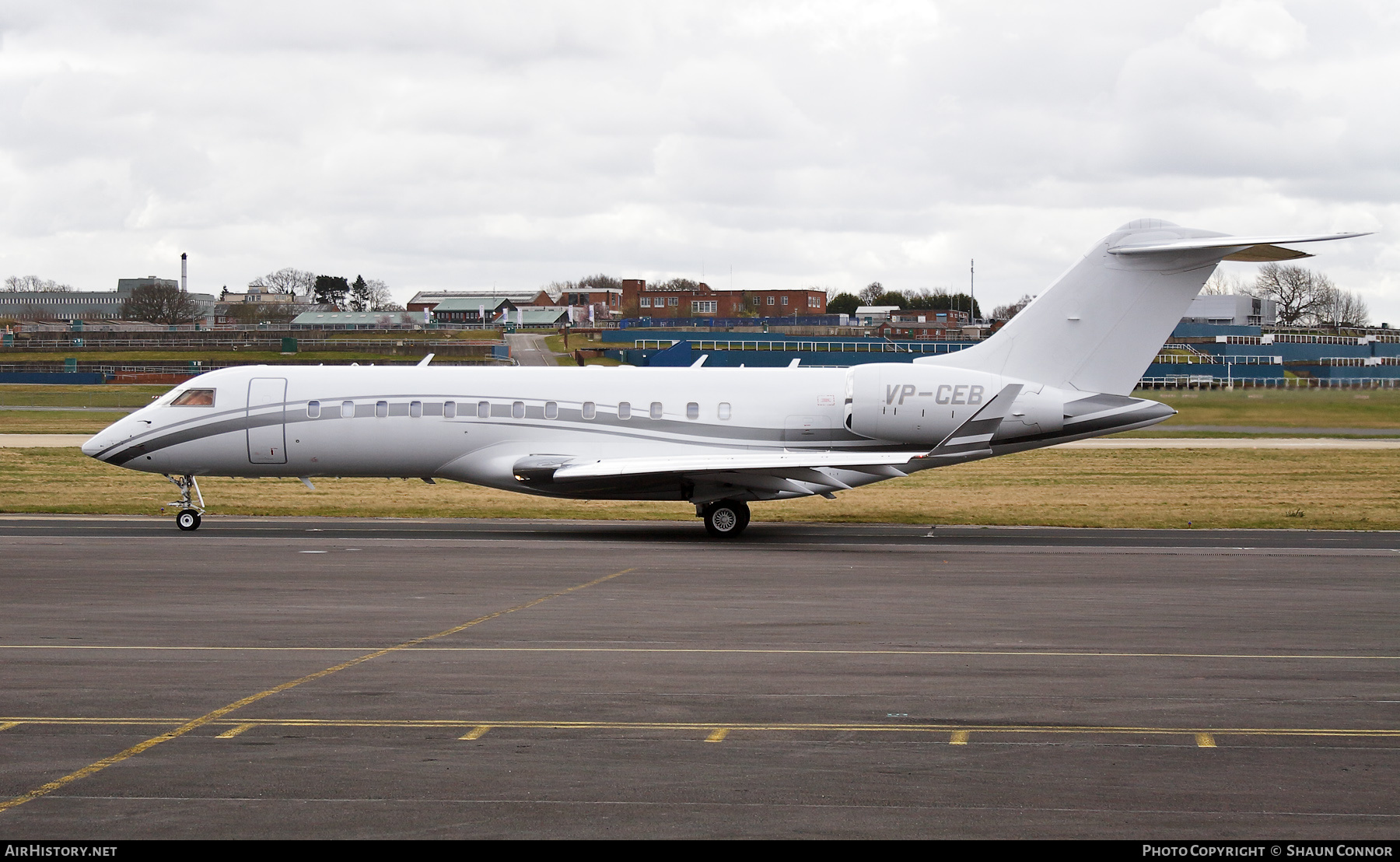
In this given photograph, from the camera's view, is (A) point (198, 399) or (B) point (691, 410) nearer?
(B) point (691, 410)

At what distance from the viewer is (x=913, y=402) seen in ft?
90.7

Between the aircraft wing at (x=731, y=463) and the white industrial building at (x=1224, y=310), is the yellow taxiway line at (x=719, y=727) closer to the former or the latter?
the aircraft wing at (x=731, y=463)

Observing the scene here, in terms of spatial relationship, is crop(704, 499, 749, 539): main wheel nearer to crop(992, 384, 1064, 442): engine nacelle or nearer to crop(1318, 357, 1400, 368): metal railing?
crop(992, 384, 1064, 442): engine nacelle

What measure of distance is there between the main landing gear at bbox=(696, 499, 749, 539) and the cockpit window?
1092cm

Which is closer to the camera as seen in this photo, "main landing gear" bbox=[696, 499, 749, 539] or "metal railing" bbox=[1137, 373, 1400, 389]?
"main landing gear" bbox=[696, 499, 749, 539]

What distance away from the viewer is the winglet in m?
25.3

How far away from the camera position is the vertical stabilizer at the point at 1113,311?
27438mm

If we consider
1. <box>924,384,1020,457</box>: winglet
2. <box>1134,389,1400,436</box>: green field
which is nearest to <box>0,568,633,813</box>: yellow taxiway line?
<box>924,384,1020,457</box>: winglet

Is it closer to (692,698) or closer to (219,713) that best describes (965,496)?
(692,698)

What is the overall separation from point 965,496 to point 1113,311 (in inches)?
427

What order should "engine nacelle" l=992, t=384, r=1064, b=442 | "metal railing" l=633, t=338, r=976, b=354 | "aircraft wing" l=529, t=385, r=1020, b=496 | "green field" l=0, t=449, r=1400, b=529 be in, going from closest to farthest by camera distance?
1. "aircraft wing" l=529, t=385, r=1020, b=496
2. "engine nacelle" l=992, t=384, r=1064, b=442
3. "green field" l=0, t=449, r=1400, b=529
4. "metal railing" l=633, t=338, r=976, b=354

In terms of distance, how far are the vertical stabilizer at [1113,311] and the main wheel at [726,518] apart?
583cm

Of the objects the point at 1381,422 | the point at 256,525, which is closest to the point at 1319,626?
the point at 256,525

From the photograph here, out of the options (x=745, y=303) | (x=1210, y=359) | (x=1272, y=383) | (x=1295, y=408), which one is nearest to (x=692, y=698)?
(x=1295, y=408)
